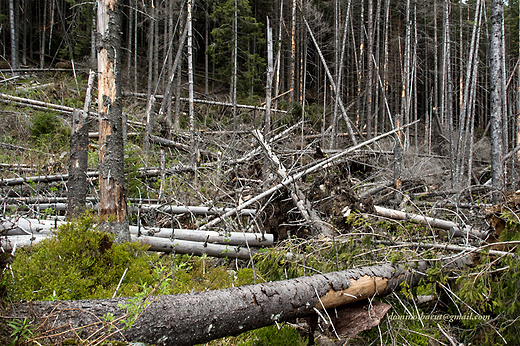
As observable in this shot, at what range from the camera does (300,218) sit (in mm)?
5090

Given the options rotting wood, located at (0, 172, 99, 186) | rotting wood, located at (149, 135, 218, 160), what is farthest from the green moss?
rotting wood, located at (149, 135, 218, 160)

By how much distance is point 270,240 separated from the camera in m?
4.42

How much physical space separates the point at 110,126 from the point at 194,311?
2837 millimetres

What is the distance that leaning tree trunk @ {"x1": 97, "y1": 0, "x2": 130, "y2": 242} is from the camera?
3812mm

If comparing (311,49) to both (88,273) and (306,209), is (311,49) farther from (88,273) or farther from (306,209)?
(88,273)

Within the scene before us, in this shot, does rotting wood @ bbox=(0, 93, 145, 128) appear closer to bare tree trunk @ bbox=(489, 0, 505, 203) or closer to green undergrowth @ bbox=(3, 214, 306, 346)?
green undergrowth @ bbox=(3, 214, 306, 346)

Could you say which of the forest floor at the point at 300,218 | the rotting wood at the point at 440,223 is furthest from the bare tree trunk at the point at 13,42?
the rotting wood at the point at 440,223

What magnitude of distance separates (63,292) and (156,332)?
146 centimetres

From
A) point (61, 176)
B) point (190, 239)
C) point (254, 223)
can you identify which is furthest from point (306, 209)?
point (61, 176)

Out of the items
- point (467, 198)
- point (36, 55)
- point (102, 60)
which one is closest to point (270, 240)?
point (102, 60)

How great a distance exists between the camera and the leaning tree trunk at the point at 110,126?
150 inches

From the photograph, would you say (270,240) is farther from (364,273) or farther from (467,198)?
(467,198)

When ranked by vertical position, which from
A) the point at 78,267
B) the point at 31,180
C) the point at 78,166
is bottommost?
the point at 78,267

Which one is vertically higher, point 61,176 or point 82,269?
point 61,176
